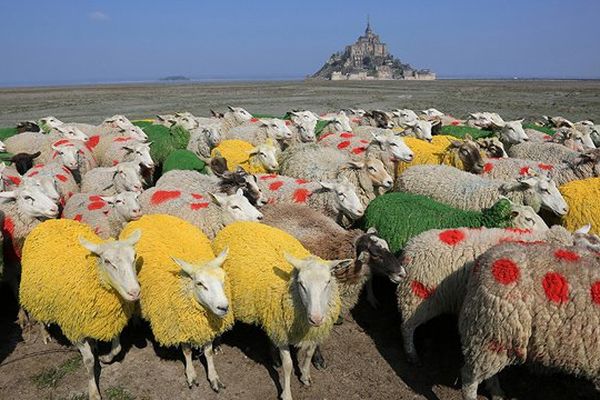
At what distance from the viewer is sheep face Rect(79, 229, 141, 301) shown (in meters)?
4.45

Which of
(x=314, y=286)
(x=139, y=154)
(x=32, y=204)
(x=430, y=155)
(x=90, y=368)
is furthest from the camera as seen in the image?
(x=430, y=155)

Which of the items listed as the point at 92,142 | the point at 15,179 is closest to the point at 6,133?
the point at 92,142

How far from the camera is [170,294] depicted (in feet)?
15.5

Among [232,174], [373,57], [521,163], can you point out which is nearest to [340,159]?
[232,174]

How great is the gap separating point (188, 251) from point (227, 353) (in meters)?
1.36

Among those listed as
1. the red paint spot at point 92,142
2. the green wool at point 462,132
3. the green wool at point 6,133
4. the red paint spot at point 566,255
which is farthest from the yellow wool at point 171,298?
the green wool at point 6,133

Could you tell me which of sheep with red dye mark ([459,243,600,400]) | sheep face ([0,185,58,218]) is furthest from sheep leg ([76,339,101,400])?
sheep with red dye mark ([459,243,600,400])

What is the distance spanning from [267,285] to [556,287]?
2.82 metres

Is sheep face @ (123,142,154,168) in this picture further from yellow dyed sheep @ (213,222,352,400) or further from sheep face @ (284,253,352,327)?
sheep face @ (284,253,352,327)

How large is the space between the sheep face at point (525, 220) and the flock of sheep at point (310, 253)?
2 centimetres

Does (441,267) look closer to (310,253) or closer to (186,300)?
(310,253)

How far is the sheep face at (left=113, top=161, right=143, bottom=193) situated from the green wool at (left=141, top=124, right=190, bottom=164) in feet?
11.1

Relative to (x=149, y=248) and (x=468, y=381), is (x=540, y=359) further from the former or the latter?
(x=149, y=248)

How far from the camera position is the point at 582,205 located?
6863 mm
